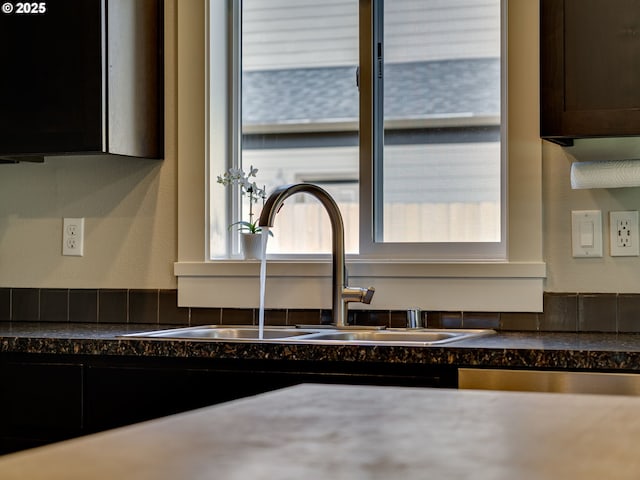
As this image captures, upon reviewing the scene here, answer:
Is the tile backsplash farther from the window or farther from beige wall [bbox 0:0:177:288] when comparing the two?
the window

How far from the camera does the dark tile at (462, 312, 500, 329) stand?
8.46 ft

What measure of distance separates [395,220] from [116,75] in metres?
0.87

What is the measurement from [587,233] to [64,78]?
1.43 metres

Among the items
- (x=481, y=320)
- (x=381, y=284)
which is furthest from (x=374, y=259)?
(x=481, y=320)

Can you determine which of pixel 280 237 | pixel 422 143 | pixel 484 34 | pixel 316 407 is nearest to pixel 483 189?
pixel 422 143

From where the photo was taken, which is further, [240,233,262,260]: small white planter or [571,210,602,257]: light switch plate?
[240,233,262,260]: small white planter

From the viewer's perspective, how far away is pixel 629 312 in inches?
97.5

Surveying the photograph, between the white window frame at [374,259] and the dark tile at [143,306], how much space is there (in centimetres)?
9

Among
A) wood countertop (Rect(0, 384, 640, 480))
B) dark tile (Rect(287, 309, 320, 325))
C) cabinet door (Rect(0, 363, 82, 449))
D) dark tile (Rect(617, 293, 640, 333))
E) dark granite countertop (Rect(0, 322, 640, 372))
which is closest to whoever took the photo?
wood countertop (Rect(0, 384, 640, 480))

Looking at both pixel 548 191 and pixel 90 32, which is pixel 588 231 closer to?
pixel 548 191

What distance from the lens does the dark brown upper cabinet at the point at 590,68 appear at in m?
2.17

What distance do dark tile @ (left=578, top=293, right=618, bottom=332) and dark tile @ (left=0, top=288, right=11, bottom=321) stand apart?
5.58 feet

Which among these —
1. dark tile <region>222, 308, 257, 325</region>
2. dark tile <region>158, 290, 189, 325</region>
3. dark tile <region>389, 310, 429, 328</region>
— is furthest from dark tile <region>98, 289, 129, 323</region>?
dark tile <region>389, 310, 429, 328</region>

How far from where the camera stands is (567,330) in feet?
8.25
